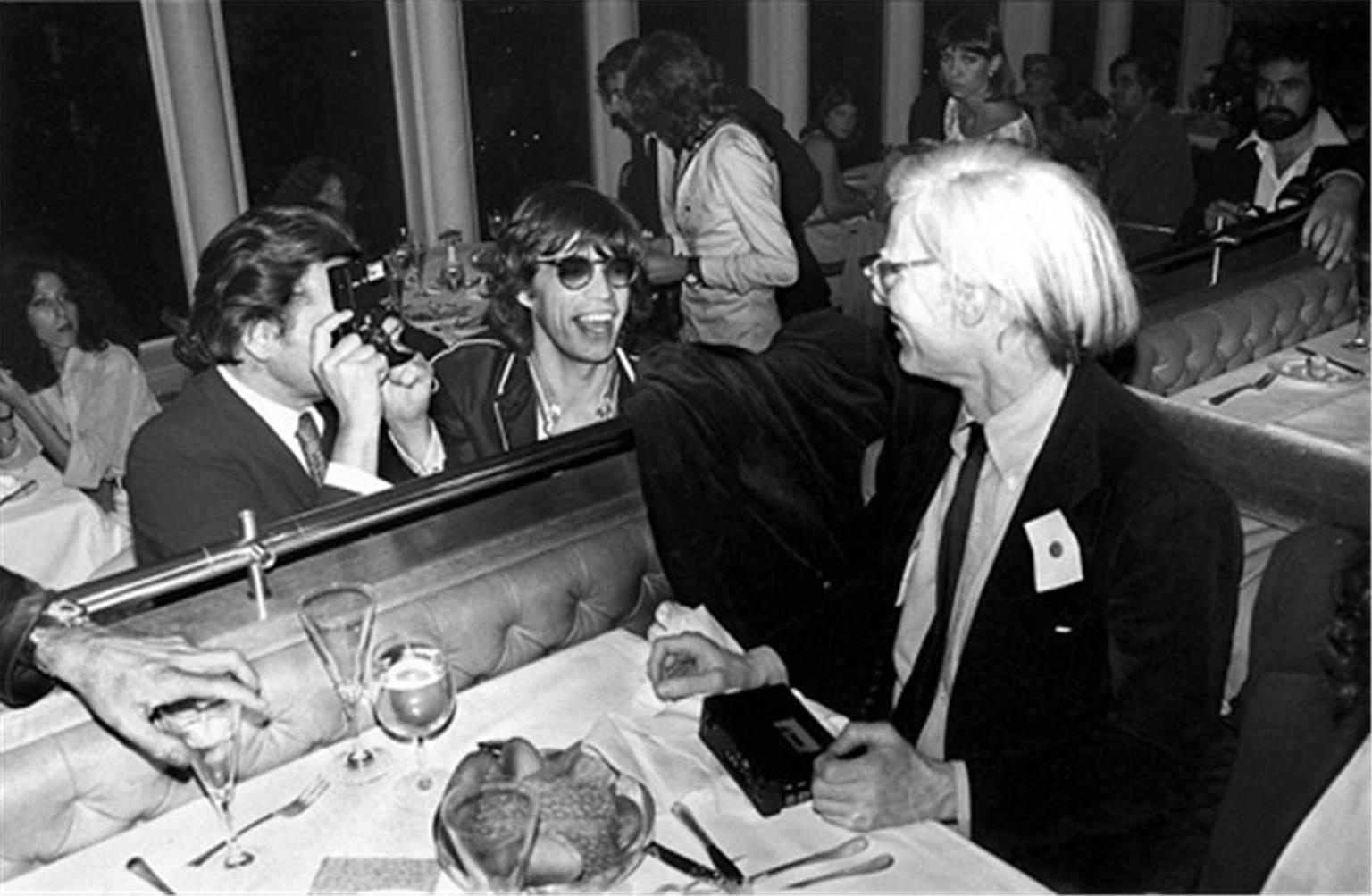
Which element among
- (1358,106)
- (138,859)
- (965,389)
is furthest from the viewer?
(1358,106)

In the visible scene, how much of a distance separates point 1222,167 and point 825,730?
13.2 ft

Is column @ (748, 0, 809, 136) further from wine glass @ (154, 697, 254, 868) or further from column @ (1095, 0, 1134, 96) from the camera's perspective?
wine glass @ (154, 697, 254, 868)

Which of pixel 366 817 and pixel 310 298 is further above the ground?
pixel 310 298

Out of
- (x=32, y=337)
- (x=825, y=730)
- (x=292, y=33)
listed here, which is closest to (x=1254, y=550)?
(x=825, y=730)

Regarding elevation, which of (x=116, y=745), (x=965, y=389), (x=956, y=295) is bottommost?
(x=116, y=745)

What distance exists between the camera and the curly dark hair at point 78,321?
400 centimetres

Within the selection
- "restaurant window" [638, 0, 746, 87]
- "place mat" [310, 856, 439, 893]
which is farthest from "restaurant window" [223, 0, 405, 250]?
"place mat" [310, 856, 439, 893]

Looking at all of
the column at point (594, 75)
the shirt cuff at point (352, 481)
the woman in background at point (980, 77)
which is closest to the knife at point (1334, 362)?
the woman in background at point (980, 77)

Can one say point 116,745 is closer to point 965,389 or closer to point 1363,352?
point 965,389

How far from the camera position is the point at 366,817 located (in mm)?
1634

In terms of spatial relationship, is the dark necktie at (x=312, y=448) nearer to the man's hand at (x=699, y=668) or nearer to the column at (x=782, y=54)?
the man's hand at (x=699, y=668)

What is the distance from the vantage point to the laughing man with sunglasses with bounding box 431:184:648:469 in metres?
2.65

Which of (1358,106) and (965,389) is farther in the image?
(1358,106)

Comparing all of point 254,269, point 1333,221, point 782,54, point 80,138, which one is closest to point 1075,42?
point 782,54
